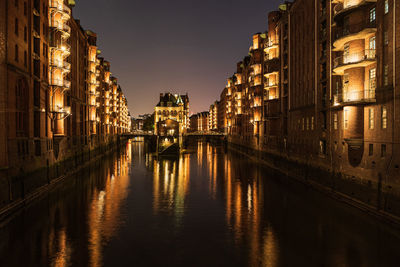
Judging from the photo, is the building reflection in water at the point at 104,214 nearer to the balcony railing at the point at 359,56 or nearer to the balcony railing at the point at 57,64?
the balcony railing at the point at 57,64

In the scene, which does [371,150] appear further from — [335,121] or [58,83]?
[58,83]

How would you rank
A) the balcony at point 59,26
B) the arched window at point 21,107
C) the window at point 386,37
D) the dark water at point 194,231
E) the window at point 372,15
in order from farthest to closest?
the balcony at point 59,26, the arched window at point 21,107, the window at point 372,15, the window at point 386,37, the dark water at point 194,231

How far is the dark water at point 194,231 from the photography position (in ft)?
50.4

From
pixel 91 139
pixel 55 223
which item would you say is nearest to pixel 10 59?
pixel 55 223

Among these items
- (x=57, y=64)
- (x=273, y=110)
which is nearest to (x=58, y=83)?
(x=57, y=64)

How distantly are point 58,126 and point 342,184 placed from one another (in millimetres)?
39500

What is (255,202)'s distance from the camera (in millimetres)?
27672

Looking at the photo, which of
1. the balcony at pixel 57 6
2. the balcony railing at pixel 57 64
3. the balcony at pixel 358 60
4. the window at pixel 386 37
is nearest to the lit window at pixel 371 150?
the balcony at pixel 358 60

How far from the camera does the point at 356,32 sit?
89.2ft

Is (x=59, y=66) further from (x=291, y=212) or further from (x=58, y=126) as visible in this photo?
(x=291, y=212)

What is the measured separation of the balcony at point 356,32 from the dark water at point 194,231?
1522 centimetres

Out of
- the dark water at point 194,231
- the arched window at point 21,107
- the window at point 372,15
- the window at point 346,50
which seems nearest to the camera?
the dark water at point 194,231

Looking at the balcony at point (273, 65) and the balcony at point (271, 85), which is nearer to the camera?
the balcony at point (273, 65)

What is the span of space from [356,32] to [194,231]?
23.0 metres
